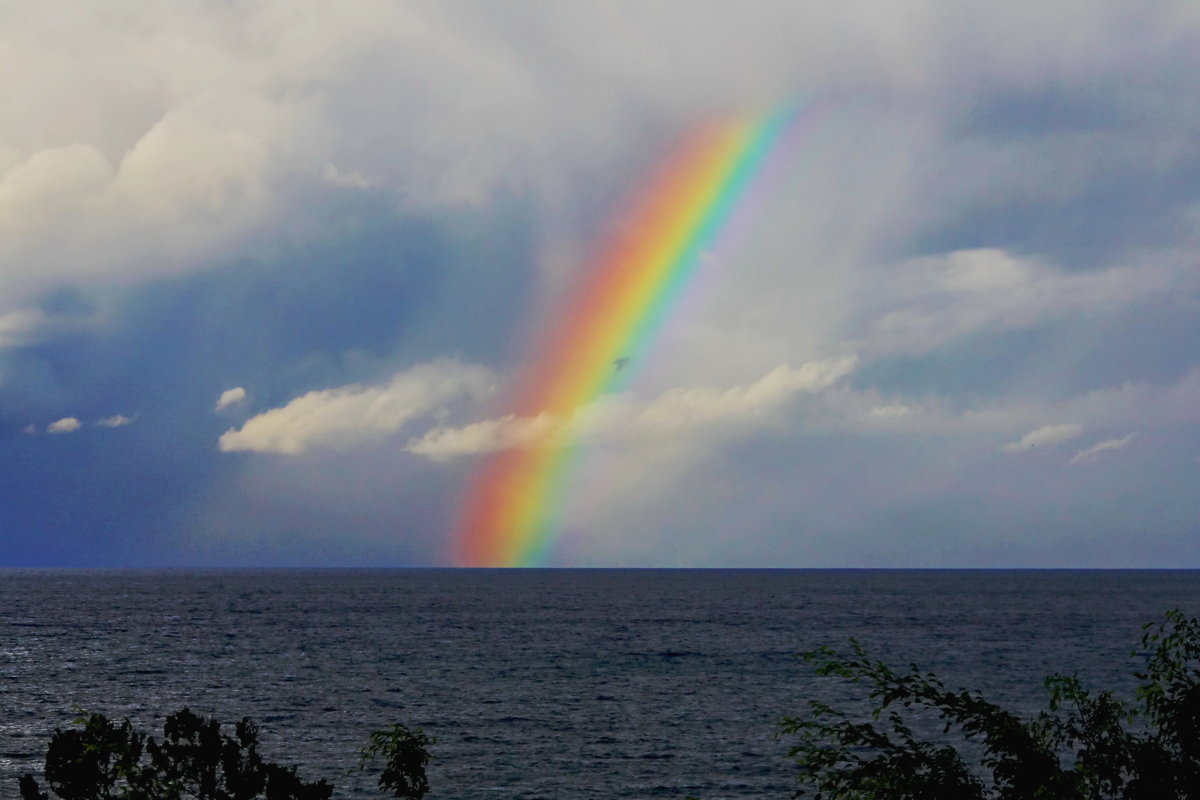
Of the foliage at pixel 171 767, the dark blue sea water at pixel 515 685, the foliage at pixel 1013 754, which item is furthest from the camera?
the dark blue sea water at pixel 515 685

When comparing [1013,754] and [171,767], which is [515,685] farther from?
[1013,754]

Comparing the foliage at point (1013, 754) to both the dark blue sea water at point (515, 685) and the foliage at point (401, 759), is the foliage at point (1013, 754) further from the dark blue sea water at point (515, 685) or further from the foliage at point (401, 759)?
the dark blue sea water at point (515, 685)

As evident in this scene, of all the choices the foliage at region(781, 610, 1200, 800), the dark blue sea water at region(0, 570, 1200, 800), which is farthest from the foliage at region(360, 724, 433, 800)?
the dark blue sea water at region(0, 570, 1200, 800)

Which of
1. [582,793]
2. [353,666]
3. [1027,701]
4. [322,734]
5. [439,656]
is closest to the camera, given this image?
[582,793]

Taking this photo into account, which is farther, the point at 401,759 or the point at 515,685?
the point at 515,685

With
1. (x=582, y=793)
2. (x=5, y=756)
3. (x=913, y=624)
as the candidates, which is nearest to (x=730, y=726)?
(x=582, y=793)

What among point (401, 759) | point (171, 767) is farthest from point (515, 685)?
point (401, 759)

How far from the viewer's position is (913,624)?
192125 millimetres

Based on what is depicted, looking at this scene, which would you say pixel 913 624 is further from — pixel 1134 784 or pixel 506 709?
pixel 1134 784

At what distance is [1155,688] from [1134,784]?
63.5 inches

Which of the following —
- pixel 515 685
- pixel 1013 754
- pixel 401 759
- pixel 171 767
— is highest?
pixel 1013 754

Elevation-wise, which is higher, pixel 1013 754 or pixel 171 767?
pixel 1013 754

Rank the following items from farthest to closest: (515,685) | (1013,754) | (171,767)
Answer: (515,685)
(171,767)
(1013,754)

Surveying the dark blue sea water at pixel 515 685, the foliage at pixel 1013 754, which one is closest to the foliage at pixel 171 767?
the foliage at pixel 1013 754
